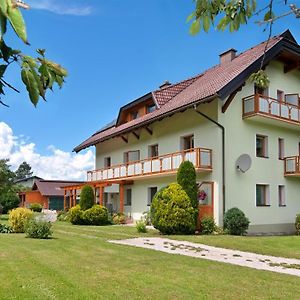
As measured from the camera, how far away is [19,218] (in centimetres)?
1719

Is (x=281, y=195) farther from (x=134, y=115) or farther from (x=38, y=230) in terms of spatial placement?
(x=38, y=230)

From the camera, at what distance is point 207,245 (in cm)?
1438

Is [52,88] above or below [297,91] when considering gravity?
below

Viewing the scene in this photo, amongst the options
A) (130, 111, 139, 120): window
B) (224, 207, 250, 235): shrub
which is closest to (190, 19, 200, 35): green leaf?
(224, 207, 250, 235): shrub

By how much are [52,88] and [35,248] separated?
10788mm

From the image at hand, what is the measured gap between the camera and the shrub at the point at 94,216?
Answer: 2356cm

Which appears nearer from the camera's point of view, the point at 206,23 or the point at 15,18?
the point at 15,18

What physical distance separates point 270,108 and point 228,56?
262 inches

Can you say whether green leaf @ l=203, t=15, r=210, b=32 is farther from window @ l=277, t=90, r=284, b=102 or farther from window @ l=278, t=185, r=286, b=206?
window @ l=277, t=90, r=284, b=102

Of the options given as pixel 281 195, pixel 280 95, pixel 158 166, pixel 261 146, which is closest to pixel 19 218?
pixel 158 166

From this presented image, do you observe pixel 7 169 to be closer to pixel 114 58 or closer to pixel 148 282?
pixel 148 282

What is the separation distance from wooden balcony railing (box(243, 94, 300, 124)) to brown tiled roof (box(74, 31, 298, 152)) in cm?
140

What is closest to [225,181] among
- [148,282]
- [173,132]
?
[173,132]

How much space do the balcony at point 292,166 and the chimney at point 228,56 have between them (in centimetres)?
738
